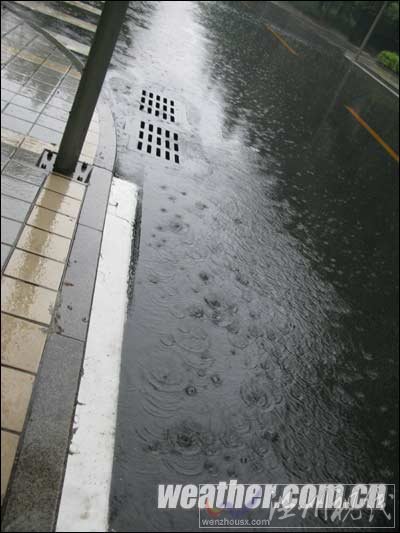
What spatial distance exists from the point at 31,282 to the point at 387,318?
3339mm

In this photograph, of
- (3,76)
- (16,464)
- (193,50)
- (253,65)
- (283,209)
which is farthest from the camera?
(253,65)

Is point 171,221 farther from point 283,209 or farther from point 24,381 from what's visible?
point 24,381

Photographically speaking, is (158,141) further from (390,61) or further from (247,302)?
(390,61)

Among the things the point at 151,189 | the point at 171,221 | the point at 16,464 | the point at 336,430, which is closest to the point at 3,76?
the point at 151,189

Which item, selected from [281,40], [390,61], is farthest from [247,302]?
[390,61]

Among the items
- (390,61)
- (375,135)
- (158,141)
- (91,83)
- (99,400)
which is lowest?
(99,400)

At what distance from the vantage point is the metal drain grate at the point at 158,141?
5.57m

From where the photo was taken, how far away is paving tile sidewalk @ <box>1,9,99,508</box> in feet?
8.13

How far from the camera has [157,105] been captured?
22.2 ft

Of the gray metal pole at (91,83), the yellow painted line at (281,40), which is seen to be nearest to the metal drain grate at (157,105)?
the gray metal pole at (91,83)

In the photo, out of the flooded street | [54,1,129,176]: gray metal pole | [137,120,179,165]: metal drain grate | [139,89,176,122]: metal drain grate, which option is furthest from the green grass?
[54,1,129,176]: gray metal pole

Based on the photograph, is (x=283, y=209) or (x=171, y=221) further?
(x=283, y=209)

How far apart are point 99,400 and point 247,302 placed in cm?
170

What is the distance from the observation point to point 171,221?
447 cm
